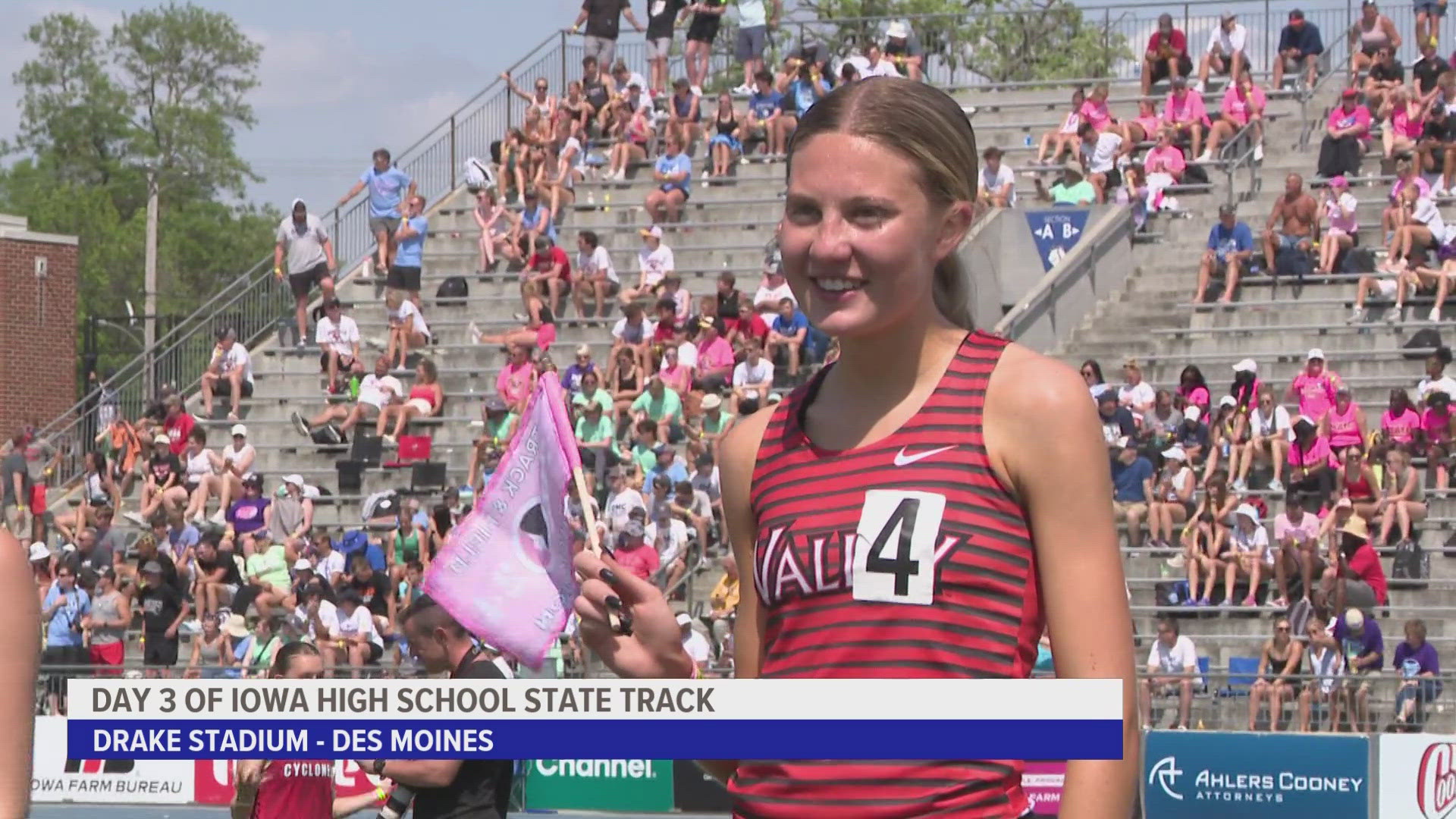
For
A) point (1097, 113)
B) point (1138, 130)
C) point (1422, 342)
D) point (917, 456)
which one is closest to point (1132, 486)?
point (1422, 342)

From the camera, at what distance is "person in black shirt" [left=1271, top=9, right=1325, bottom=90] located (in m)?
28.8

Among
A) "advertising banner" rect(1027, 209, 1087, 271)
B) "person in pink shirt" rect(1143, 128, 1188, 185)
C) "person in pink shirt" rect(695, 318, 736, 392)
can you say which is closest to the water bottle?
"person in pink shirt" rect(695, 318, 736, 392)

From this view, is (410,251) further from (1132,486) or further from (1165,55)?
(1132,486)

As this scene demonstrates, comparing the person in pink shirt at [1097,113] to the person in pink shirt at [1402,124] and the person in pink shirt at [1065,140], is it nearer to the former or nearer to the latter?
the person in pink shirt at [1065,140]

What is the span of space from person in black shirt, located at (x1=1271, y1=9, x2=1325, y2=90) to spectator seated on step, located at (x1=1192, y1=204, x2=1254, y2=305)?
13.8 feet

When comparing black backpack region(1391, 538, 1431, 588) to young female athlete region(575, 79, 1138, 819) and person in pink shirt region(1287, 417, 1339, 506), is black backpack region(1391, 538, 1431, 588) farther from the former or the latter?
A: young female athlete region(575, 79, 1138, 819)

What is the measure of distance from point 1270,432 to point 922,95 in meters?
19.1

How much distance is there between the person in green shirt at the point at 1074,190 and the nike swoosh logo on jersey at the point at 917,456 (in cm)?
2410

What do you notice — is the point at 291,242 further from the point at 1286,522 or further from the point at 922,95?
the point at 922,95

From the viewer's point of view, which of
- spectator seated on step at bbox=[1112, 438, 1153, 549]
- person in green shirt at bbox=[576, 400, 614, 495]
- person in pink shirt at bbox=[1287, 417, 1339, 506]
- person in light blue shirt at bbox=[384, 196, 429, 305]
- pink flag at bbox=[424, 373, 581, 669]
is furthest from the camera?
person in light blue shirt at bbox=[384, 196, 429, 305]

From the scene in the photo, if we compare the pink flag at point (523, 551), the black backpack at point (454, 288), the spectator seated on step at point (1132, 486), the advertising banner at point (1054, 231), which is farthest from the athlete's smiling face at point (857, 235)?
the black backpack at point (454, 288)

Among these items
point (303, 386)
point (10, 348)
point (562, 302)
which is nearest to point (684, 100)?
point (562, 302)

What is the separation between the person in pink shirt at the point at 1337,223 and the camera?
24078 mm

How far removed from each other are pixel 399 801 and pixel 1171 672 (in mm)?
12003
